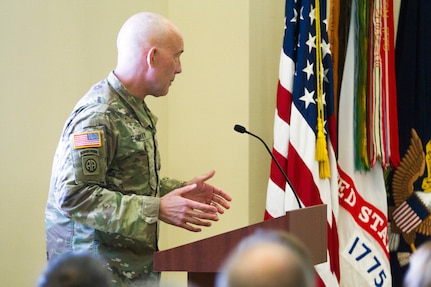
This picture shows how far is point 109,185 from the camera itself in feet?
8.22

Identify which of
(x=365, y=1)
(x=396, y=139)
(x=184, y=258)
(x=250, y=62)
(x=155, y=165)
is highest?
(x=365, y=1)

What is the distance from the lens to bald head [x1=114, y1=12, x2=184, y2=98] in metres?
2.66

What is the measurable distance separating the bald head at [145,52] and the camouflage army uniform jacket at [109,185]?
0.19ft

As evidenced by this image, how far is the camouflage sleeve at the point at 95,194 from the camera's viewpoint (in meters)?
2.35

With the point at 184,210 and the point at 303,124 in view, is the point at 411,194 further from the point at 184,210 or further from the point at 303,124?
the point at 184,210

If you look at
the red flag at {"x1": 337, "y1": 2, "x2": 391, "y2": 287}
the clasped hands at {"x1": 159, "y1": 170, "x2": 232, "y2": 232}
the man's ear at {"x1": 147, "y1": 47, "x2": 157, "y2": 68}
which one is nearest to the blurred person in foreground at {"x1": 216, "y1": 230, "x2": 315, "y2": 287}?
the clasped hands at {"x1": 159, "y1": 170, "x2": 232, "y2": 232}

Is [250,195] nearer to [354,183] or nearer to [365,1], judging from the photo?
[354,183]

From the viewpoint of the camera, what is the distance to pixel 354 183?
4000 millimetres

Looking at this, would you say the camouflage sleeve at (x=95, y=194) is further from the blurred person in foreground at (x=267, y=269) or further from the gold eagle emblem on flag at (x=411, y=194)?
the gold eagle emblem on flag at (x=411, y=194)

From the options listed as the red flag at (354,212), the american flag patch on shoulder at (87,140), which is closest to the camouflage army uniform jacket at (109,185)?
the american flag patch on shoulder at (87,140)

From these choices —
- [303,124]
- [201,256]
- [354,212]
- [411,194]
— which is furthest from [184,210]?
[411,194]

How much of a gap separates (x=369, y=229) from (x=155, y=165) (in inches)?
69.6

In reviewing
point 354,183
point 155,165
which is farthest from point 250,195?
point 155,165

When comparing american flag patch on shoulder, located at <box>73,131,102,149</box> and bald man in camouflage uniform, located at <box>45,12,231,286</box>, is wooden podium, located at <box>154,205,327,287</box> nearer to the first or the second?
bald man in camouflage uniform, located at <box>45,12,231,286</box>
